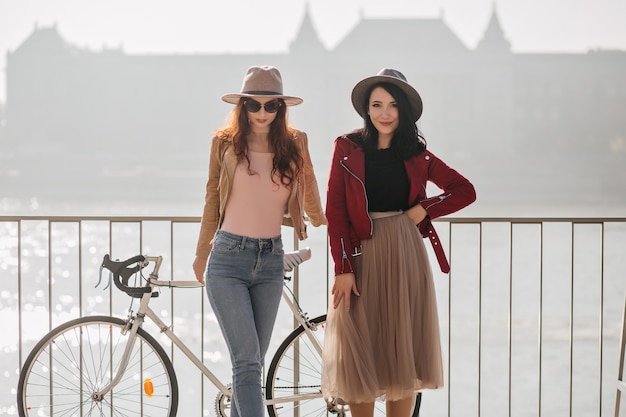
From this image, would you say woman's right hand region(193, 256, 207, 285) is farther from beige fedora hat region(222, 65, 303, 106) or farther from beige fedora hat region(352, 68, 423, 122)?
beige fedora hat region(352, 68, 423, 122)

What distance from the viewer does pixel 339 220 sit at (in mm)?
2688

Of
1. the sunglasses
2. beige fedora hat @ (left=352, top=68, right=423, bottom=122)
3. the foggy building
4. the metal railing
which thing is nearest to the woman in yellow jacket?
the sunglasses

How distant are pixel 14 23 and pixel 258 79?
91447 mm

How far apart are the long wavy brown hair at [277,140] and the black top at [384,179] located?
230 millimetres

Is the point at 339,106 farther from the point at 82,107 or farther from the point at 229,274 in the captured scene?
the point at 229,274

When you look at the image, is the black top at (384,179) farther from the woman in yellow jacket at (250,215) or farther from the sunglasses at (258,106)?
the sunglasses at (258,106)

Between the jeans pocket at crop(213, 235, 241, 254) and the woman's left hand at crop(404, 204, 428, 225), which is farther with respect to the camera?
the woman's left hand at crop(404, 204, 428, 225)

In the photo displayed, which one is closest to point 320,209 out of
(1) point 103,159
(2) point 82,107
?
(1) point 103,159

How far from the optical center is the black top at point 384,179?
2.71 metres

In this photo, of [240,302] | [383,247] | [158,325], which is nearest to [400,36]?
[158,325]

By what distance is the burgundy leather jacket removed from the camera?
8.76 ft

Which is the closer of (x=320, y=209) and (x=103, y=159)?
(x=320, y=209)

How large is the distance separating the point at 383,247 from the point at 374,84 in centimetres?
52

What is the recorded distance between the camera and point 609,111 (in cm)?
7406
